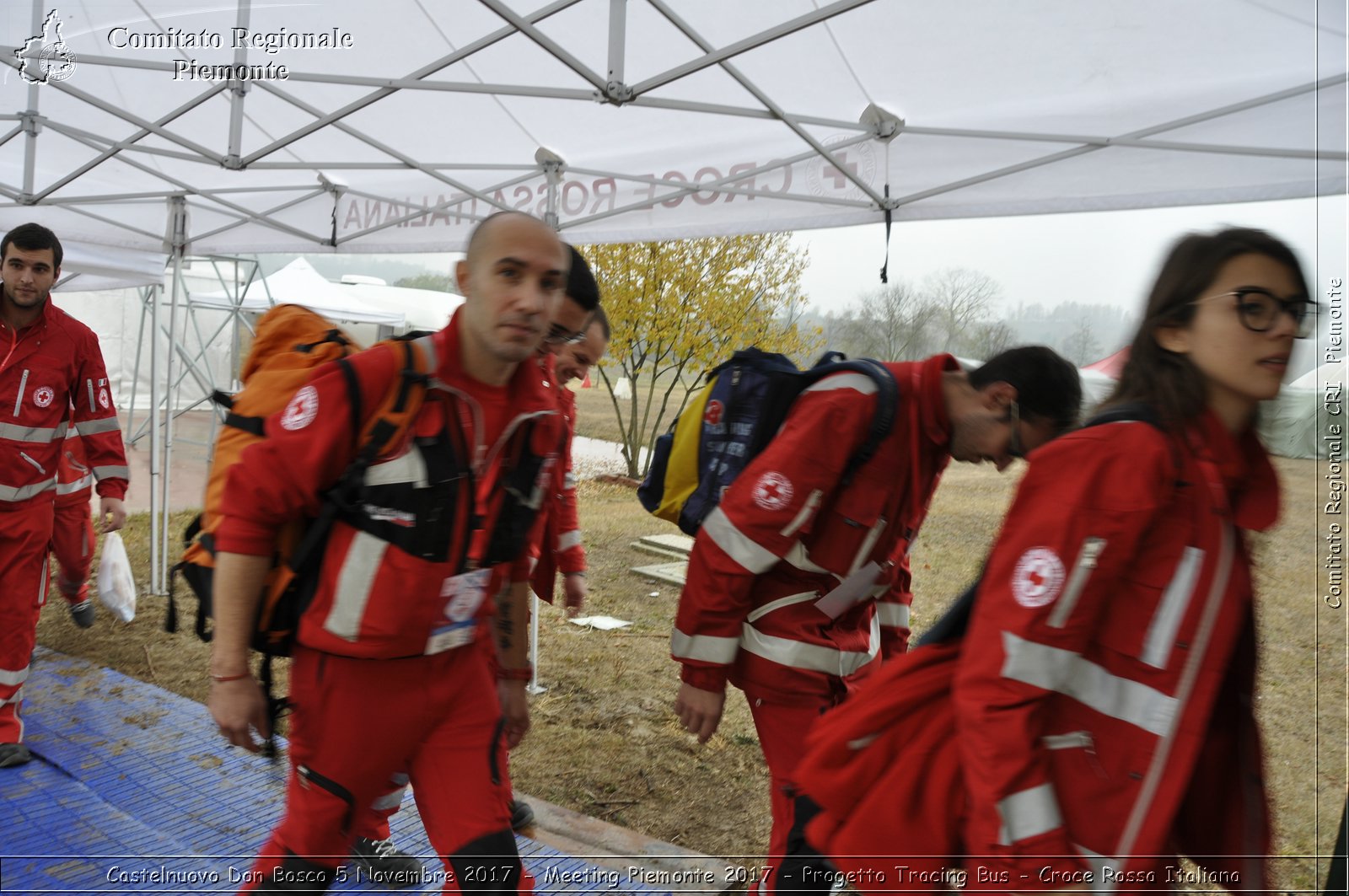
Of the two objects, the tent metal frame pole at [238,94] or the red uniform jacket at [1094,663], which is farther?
the tent metal frame pole at [238,94]

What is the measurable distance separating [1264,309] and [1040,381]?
39.2 inches

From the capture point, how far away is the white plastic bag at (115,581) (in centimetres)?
618

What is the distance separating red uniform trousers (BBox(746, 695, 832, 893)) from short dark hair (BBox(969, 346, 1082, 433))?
1.05 meters

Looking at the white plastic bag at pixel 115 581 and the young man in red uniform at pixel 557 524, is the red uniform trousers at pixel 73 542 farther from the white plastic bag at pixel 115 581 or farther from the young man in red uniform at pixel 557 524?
the young man in red uniform at pixel 557 524

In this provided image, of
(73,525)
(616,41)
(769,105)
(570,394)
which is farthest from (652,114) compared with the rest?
(73,525)

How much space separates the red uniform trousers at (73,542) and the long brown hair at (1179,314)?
20.4ft

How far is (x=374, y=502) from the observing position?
2086 mm

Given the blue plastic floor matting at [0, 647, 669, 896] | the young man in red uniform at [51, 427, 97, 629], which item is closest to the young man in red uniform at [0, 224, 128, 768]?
the blue plastic floor matting at [0, 647, 669, 896]

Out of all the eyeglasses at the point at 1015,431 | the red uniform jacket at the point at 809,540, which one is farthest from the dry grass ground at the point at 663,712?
the red uniform jacket at the point at 809,540

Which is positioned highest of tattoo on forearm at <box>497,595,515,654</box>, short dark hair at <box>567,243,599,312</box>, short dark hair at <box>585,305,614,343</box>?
short dark hair at <box>567,243,599,312</box>

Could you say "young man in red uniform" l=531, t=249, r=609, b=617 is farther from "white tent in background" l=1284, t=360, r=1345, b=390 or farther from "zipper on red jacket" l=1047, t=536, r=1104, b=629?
"white tent in background" l=1284, t=360, r=1345, b=390

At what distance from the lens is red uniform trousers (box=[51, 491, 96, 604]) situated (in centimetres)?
576

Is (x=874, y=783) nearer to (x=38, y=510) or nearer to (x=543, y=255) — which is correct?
(x=543, y=255)

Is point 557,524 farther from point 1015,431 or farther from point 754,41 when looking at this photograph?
point 754,41
